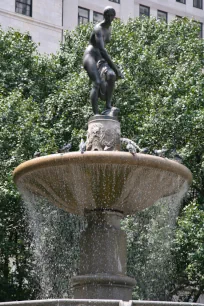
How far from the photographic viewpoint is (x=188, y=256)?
23.7 metres

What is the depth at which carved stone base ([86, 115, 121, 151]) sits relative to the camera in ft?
50.4

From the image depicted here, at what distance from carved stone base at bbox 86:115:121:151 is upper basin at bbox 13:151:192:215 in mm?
857

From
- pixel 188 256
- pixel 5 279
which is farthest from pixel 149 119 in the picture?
pixel 5 279

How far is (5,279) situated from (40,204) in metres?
6.90

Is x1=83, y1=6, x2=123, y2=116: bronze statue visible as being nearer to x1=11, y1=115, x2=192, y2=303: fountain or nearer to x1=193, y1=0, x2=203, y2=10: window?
x1=11, y1=115, x2=192, y2=303: fountain

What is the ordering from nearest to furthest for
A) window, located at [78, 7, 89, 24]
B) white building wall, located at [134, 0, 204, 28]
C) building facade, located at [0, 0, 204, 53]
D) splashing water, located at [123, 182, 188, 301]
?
splashing water, located at [123, 182, 188, 301], building facade, located at [0, 0, 204, 53], window, located at [78, 7, 89, 24], white building wall, located at [134, 0, 204, 28]

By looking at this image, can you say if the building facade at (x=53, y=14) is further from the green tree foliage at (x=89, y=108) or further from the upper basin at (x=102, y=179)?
the upper basin at (x=102, y=179)

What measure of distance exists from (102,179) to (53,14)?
32720 mm

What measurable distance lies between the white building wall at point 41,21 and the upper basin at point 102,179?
29321 millimetres

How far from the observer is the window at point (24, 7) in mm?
44781

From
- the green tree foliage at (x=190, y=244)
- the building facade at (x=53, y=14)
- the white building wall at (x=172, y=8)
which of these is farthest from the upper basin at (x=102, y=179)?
the white building wall at (x=172, y=8)

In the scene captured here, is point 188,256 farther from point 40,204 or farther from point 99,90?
point 99,90

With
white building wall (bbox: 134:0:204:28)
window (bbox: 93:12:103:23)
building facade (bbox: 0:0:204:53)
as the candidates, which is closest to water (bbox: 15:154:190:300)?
building facade (bbox: 0:0:204:53)

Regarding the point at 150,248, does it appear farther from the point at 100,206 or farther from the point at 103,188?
the point at 103,188
